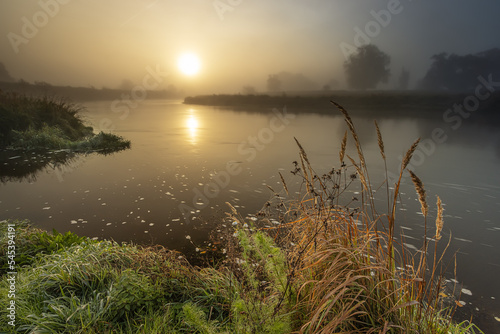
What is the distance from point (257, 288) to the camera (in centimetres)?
250

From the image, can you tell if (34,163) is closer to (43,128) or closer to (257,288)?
(43,128)

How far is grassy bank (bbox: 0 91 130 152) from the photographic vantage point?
1318 cm

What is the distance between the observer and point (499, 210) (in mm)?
7219

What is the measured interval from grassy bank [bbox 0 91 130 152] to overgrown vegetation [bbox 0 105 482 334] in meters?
11.2

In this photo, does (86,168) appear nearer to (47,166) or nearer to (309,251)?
(47,166)

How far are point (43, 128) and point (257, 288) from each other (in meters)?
16.2

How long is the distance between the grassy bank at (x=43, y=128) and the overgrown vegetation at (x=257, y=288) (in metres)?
11.2

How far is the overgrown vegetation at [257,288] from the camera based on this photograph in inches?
90.9

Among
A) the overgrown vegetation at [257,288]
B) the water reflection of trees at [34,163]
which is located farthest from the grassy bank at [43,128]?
the overgrown vegetation at [257,288]

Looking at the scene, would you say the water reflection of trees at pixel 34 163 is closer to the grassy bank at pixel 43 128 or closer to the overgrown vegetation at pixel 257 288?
the grassy bank at pixel 43 128

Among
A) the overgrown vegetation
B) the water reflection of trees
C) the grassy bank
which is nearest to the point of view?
the overgrown vegetation

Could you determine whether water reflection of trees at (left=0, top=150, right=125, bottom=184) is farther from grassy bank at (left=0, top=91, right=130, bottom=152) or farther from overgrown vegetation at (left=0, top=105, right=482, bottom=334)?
overgrown vegetation at (left=0, top=105, right=482, bottom=334)

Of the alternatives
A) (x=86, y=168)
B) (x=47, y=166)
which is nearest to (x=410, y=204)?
(x=86, y=168)

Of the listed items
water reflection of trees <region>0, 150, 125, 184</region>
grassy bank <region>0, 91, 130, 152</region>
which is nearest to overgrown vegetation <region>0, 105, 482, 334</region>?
water reflection of trees <region>0, 150, 125, 184</region>
